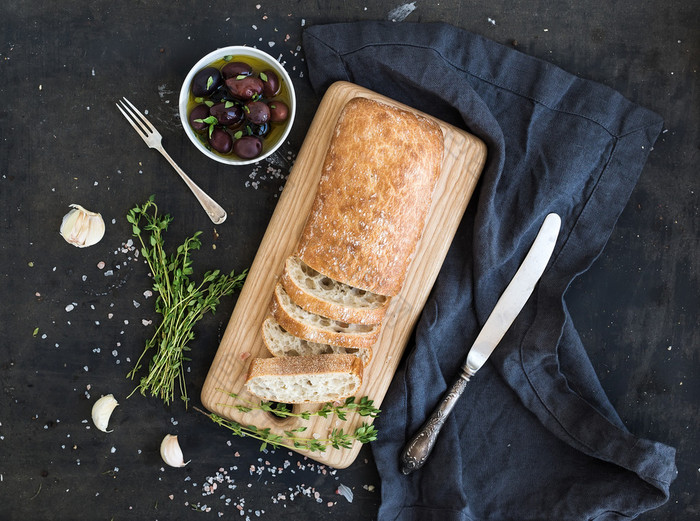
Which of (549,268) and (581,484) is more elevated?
(549,268)

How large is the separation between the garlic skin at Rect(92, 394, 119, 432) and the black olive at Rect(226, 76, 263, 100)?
4.50 ft

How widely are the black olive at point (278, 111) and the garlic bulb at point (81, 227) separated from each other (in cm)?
86

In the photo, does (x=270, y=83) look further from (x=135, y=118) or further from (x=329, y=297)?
(x=329, y=297)

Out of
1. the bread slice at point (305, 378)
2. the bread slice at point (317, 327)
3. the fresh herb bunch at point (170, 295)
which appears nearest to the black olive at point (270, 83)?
the fresh herb bunch at point (170, 295)

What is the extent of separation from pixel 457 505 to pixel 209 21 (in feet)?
7.29

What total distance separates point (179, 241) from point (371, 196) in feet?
2.93

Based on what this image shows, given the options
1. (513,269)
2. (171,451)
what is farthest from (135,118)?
(513,269)

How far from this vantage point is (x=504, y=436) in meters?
2.29

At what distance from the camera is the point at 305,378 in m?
2.08

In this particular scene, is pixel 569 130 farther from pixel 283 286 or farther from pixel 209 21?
pixel 209 21

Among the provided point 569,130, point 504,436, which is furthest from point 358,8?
point 504,436

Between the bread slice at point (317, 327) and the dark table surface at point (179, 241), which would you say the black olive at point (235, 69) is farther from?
the bread slice at point (317, 327)

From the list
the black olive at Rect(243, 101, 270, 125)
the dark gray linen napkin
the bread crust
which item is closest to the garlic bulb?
the black olive at Rect(243, 101, 270, 125)

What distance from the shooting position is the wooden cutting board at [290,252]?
2180 mm
